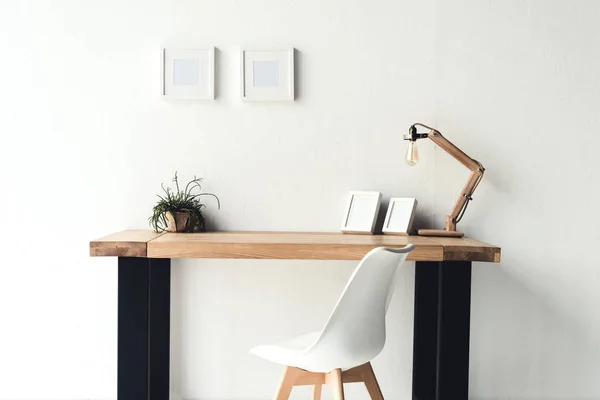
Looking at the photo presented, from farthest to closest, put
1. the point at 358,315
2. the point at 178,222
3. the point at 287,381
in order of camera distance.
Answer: the point at 178,222 → the point at 287,381 → the point at 358,315

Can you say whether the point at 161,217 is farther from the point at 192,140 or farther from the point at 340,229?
the point at 340,229

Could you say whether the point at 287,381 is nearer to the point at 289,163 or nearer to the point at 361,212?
the point at 361,212

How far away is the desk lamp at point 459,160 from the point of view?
2.36 metres

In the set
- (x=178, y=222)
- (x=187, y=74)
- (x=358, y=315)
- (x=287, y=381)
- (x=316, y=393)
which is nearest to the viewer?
(x=358, y=315)

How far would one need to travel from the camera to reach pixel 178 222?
2.36 m

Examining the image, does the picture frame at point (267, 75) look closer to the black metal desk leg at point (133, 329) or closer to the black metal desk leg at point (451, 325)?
the black metal desk leg at point (133, 329)

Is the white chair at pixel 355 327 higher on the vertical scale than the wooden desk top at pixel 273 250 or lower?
lower

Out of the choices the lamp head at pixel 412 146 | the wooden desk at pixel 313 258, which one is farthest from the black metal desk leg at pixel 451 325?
the lamp head at pixel 412 146

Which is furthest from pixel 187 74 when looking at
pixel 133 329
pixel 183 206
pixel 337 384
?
pixel 337 384

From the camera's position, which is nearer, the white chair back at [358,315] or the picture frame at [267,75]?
the white chair back at [358,315]

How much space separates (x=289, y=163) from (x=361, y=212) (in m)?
0.38

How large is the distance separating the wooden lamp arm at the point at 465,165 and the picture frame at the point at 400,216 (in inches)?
6.4

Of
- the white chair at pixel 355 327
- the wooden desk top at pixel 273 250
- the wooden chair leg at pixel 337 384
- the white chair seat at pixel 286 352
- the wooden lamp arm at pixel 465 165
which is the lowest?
the wooden chair leg at pixel 337 384

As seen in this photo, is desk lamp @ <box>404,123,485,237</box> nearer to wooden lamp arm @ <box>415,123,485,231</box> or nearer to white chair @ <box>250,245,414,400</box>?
wooden lamp arm @ <box>415,123,485,231</box>
